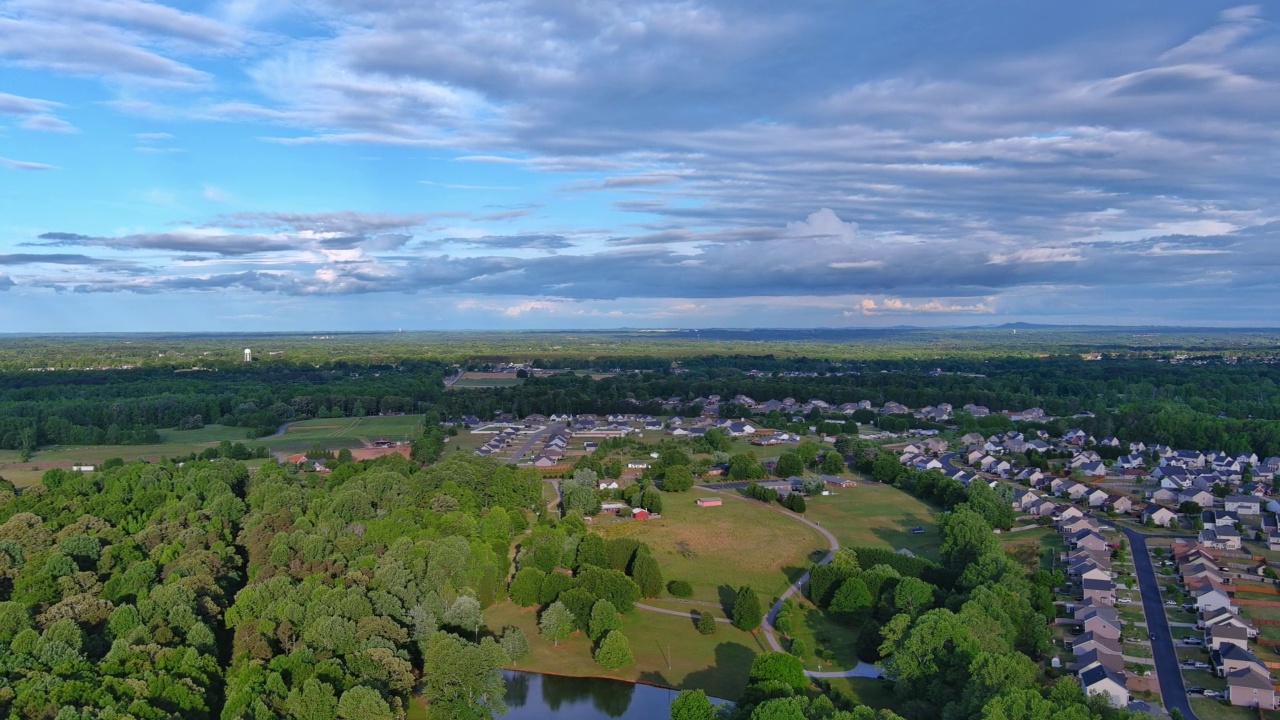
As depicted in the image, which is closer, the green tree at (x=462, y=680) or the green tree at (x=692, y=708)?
the green tree at (x=692, y=708)

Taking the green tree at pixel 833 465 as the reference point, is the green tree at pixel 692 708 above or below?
below

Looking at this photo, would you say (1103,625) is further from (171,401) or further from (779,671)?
(171,401)

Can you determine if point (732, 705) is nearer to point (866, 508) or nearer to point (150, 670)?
point (150, 670)

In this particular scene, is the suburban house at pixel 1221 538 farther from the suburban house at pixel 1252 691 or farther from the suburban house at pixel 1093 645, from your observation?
the suburban house at pixel 1252 691

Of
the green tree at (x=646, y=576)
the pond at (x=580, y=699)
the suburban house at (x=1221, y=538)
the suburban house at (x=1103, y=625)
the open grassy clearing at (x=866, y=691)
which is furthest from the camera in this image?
the suburban house at (x=1221, y=538)

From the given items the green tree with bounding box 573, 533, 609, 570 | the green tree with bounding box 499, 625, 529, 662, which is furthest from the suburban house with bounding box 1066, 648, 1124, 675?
the green tree with bounding box 573, 533, 609, 570

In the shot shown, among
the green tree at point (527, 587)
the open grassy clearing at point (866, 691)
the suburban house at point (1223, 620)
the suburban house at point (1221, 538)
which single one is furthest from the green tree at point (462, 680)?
the suburban house at point (1221, 538)

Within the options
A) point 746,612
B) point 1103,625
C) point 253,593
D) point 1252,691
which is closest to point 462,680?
point 253,593
